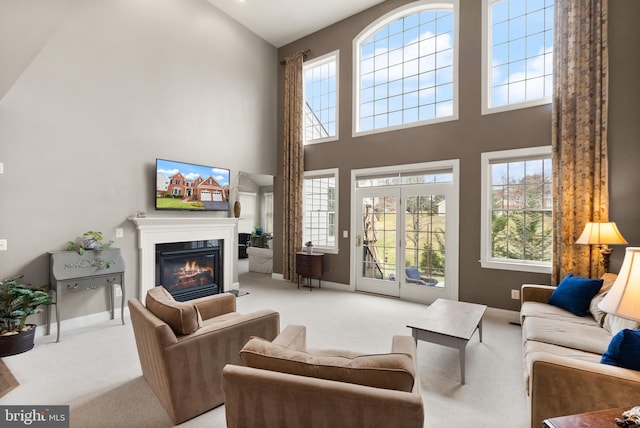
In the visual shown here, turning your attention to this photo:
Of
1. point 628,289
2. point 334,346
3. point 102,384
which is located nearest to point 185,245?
point 102,384

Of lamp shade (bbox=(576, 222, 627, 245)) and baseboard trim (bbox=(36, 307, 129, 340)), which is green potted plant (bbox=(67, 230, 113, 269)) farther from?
lamp shade (bbox=(576, 222, 627, 245))

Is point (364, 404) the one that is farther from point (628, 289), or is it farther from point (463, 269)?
point (463, 269)

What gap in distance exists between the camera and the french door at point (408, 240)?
4789 millimetres

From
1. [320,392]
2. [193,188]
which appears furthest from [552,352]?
[193,188]

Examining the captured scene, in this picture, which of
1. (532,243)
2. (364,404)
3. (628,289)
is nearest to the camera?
(364,404)

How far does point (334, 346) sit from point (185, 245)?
307 centimetres

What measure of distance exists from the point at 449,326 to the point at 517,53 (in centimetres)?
417

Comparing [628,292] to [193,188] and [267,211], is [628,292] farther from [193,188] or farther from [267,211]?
[267,211]

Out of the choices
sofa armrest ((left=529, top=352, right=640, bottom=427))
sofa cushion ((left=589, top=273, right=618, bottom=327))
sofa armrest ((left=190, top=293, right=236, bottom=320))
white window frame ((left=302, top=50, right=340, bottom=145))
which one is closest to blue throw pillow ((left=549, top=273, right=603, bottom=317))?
sofa cushion ((left=589, top=273, right=618, bottom=327))

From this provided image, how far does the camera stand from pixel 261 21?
5.89 meters

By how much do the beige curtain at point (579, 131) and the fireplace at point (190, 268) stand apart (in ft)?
17.2

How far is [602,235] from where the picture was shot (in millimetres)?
3230

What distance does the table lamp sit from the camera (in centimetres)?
318

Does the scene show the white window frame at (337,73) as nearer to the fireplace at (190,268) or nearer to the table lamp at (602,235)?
the fireplace at (190,268)
